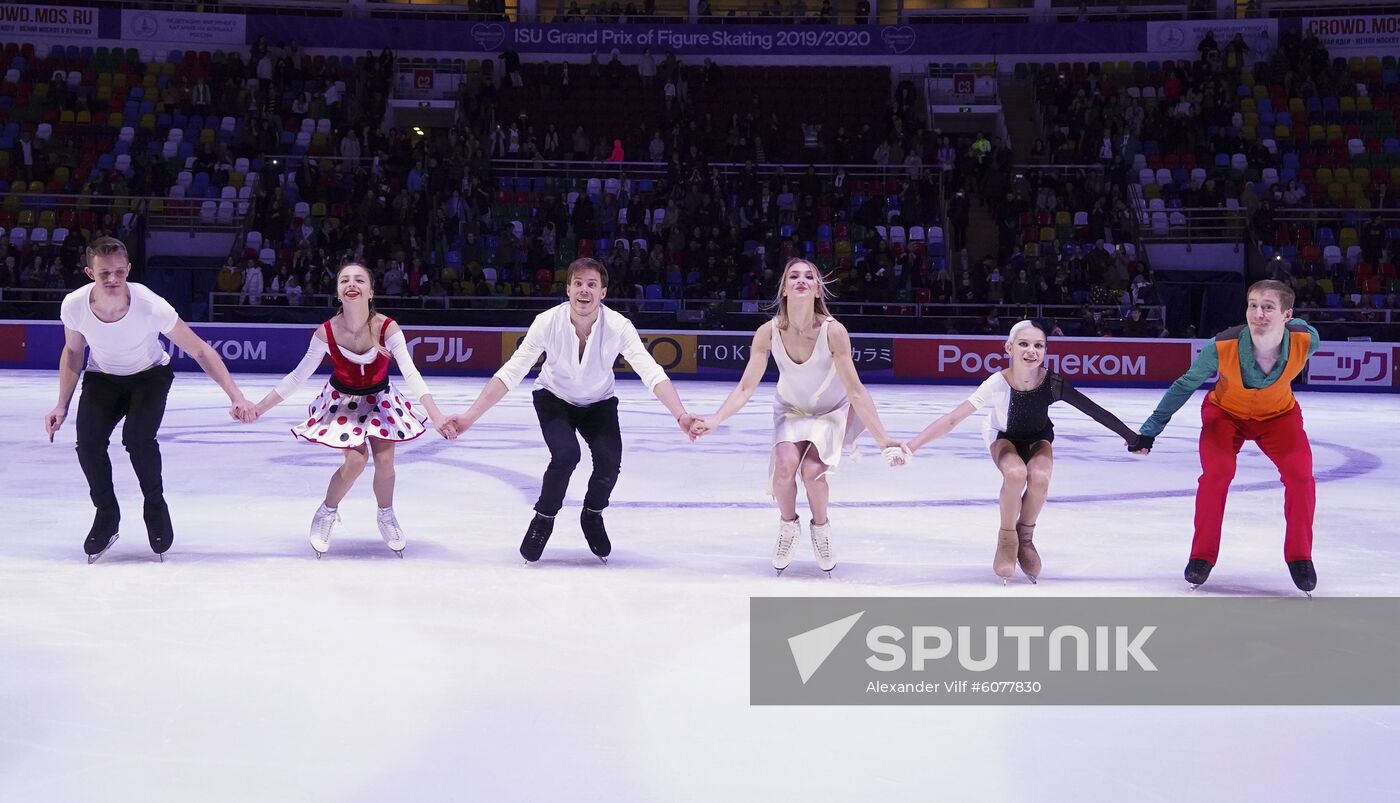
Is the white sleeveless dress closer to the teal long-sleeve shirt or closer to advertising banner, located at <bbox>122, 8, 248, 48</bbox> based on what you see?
the teal long-sleeve shirt

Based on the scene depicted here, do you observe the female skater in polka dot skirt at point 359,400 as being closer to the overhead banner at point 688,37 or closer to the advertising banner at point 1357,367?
the advertising banner at point 1357,367

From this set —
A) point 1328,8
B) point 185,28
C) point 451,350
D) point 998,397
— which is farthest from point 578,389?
point 1328,8

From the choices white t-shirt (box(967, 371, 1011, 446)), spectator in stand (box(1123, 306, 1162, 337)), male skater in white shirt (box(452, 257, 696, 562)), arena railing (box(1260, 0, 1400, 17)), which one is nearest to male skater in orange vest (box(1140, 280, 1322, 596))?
white t-shirt (box(967, 371, 1011, 446))

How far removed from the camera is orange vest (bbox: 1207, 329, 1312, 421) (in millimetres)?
5520

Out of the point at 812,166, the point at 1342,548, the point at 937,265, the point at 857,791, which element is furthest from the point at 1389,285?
the point at 857,791

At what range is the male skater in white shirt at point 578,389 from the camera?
237 inches

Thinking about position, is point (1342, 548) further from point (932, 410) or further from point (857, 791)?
point (932, 410)

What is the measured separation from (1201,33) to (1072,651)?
28.5 m

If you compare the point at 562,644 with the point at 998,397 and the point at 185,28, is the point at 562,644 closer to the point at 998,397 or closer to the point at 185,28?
the point at 998,397

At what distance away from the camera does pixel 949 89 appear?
29703mm

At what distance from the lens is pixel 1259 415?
5645mm

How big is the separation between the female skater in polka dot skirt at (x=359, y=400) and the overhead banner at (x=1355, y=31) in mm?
28693

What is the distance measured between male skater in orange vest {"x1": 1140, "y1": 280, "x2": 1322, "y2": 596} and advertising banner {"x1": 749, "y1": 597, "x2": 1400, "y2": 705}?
0.30 meters

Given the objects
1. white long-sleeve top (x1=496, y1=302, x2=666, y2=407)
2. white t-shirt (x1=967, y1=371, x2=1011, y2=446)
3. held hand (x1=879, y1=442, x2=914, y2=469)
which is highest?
white long-sleeve top (x1=496, y1=302, x2=666, y2=407)
